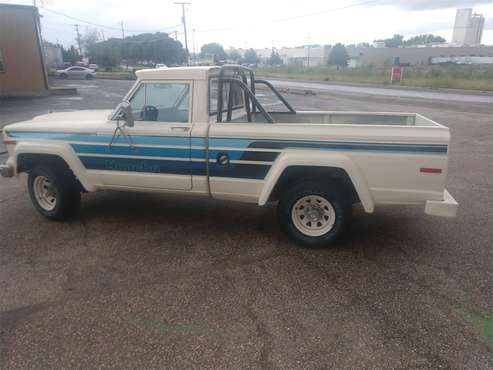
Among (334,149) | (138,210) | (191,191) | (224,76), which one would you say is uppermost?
(224,76)

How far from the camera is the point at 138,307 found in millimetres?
3303

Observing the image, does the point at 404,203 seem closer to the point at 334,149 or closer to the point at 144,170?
the point at 334,149

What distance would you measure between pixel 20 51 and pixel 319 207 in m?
20.0

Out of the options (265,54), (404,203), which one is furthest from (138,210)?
(265,54)

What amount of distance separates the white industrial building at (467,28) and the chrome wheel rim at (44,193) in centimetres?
13313

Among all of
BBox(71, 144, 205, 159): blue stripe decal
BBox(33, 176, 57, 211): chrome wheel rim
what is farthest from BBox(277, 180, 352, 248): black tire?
BBox(33, 176, 57, 211): chrome wheel rim

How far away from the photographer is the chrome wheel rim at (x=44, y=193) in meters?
5.03

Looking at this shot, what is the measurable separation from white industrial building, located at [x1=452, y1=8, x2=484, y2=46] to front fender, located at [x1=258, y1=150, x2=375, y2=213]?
132m

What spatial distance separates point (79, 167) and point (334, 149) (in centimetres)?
303

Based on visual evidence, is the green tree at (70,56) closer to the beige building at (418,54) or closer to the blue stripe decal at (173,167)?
the beige building at (418,54)

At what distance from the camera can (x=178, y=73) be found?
4.44 metres

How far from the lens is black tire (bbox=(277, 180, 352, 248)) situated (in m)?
4.09

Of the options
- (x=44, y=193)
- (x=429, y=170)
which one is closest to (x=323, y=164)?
(x=429, y=170)

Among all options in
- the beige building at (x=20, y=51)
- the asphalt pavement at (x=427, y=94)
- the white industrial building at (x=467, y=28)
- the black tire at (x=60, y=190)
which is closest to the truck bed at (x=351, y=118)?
the black tire at (x=60, y=190)
